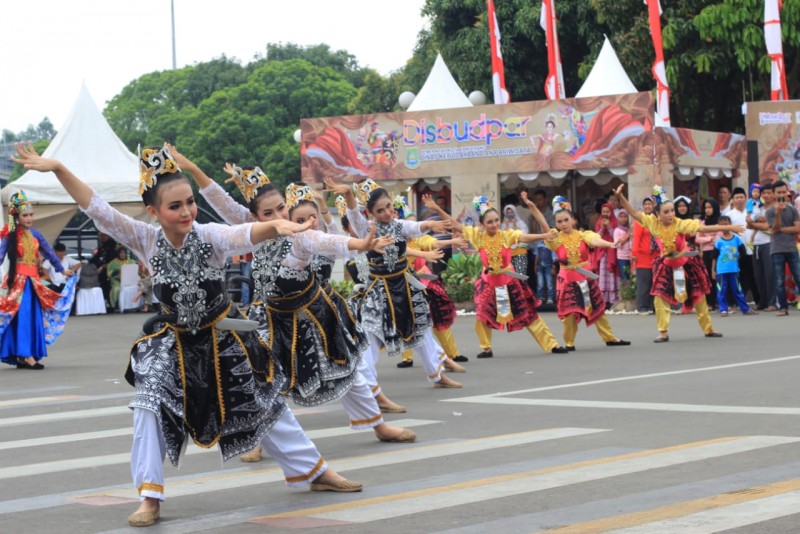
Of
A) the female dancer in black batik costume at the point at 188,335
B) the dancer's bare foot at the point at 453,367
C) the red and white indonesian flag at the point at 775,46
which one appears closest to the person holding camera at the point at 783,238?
the red and white indonesian flag at the point at 775,46

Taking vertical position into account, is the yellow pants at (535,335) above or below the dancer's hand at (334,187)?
below

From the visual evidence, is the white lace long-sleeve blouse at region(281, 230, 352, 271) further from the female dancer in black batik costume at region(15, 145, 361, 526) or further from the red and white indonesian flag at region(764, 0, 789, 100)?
the red and white indonesian flag at region(764, 0, 789, 100)

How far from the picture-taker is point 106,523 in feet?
21.1

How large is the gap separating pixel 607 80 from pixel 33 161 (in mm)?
22289

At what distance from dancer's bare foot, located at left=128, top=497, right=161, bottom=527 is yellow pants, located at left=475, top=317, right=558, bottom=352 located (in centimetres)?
954

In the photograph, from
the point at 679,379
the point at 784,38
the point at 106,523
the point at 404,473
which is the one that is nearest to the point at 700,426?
the point at 404,473

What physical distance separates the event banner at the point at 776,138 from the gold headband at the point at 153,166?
20188 millimetres

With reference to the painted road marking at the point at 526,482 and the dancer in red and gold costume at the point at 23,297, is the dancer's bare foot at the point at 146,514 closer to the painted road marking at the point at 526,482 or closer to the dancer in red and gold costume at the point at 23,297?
the painted road marking at the point at 526,482

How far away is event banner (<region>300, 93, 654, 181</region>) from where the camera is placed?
23.7 m

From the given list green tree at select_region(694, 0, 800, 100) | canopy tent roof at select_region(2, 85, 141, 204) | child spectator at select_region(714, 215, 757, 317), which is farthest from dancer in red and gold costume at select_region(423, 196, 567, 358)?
green tree at select_region(694, 0, 800, 100)

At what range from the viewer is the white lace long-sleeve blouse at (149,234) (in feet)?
21.4

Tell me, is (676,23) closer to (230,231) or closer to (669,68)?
(669,68)

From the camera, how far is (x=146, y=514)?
6324mm

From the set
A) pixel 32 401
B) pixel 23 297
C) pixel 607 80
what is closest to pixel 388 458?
pixel 32 401
